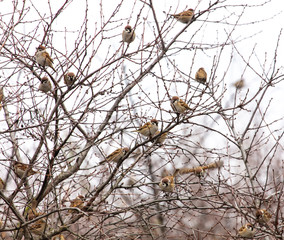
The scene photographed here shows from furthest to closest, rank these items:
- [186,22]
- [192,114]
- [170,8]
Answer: [186,22], [170,8], [192,114]

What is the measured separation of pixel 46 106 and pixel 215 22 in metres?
2.91

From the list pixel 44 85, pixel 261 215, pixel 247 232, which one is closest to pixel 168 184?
pixel 247 232

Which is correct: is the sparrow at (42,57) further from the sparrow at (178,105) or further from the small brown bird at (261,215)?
the small brown bird at (261,215)

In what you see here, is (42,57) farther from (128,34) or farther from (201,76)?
(201,76)

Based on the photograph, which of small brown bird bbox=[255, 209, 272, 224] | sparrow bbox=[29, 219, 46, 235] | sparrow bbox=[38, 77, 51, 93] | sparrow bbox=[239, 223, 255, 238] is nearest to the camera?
small brown bird bbox=[255, 209, 272, 224]

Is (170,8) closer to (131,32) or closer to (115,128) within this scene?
(131,32)

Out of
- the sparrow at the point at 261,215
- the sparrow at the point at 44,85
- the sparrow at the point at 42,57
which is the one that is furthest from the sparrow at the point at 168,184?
the sparrow at the point at 42,57

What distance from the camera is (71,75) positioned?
5.97 metres

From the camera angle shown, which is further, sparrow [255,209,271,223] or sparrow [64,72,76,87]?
sparrow [64,72,76,87]

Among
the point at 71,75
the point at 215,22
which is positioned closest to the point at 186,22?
the point at 215,22

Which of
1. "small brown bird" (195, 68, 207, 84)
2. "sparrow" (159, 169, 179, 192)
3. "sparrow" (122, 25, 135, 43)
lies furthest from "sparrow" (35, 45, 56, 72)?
"small brown bird" (195, 68, 207, 84)

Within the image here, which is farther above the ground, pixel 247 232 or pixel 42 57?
pixel 42 57

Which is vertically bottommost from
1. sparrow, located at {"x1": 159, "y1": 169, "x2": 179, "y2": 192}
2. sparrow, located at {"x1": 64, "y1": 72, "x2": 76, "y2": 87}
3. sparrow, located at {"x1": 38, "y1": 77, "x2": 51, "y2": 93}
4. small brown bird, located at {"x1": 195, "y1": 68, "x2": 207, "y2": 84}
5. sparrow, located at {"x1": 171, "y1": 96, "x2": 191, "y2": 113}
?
sparrow, located at {"x1": 159, "y1": 169, "x2": 179, "y2": 192}

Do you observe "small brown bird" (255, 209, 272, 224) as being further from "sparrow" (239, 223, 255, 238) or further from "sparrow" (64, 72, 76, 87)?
"sparrow" (64, 72, 76, 87)
